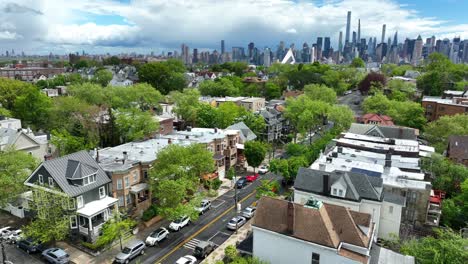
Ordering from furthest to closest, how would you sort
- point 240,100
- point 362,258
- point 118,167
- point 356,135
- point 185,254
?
point 240,100
point 356,135
point 118,167
point 185,254
point 362,258

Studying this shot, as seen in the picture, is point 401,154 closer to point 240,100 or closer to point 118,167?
point 118,167

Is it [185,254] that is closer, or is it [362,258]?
[362,258]

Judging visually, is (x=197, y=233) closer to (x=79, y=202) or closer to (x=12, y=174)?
(x=79, y=202)

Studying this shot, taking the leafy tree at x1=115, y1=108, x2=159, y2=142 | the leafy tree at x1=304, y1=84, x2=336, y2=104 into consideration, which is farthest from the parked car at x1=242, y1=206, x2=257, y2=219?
the leafy tree at x1=304, y1=84, x2=336, y2=104

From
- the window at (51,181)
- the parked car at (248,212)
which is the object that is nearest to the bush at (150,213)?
the window at (51,181)

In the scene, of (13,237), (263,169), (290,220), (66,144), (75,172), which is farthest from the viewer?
(263,169)

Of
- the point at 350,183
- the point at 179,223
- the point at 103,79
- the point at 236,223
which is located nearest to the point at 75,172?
the point at 179,223

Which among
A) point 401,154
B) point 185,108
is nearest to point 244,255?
point 401,154

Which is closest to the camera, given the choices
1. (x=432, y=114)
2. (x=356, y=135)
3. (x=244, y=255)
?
(x=244, y=255)
